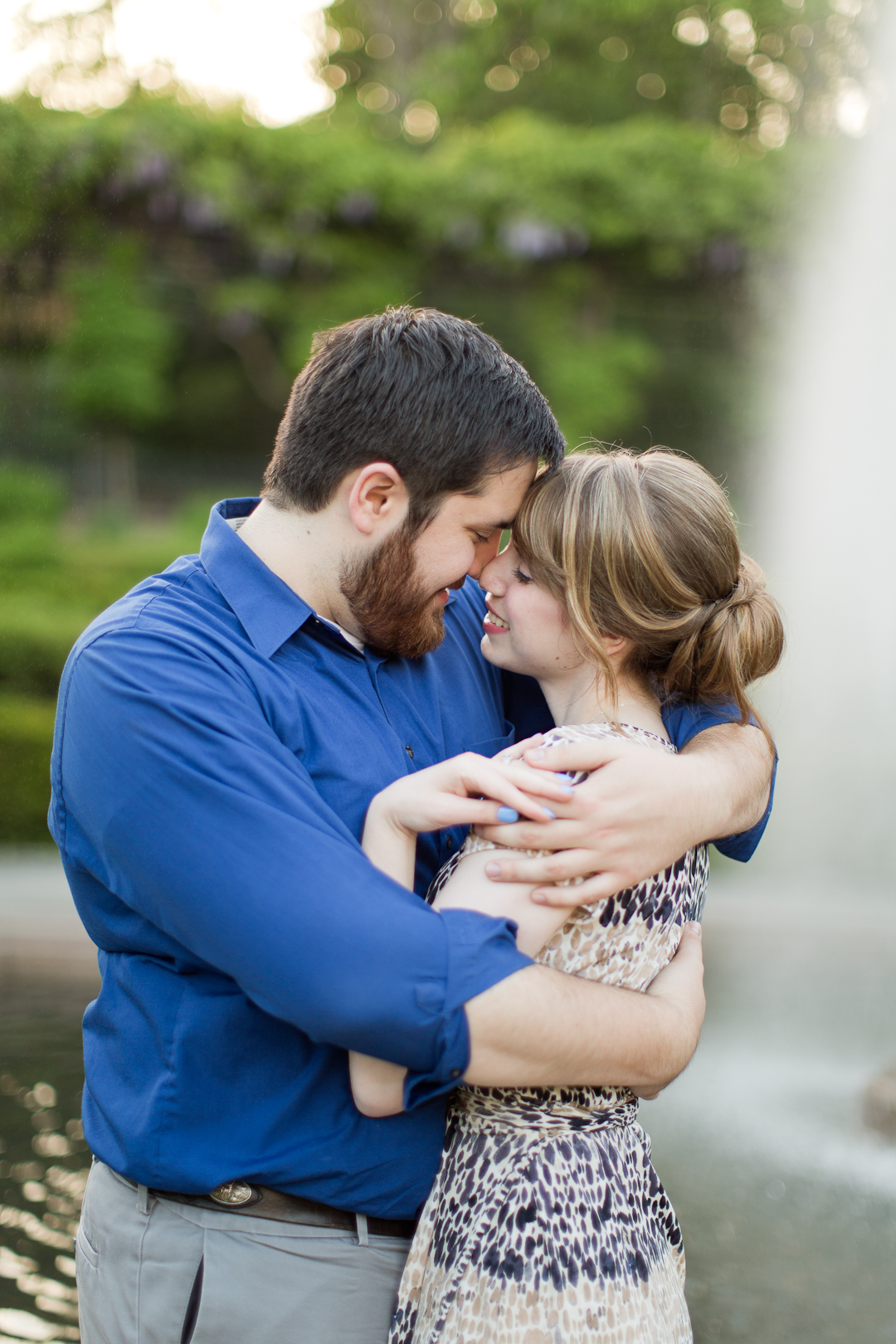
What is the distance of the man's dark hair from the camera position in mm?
1771

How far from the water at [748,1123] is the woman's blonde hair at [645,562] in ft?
7.17

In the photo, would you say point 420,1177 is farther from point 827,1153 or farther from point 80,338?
point 80,338

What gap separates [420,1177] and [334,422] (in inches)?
45.2

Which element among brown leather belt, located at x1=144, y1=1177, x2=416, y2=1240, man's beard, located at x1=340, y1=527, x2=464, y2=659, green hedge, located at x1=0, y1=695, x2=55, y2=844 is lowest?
green hedge, located at x1=0, y1=695, x2=55, y2=844

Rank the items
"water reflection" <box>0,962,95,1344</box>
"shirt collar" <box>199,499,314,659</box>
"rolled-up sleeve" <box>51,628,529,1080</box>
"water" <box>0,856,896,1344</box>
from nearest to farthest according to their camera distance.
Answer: "rolled-up sleeve" <box>51,628,529,1080</box> → "shirt collar" <box>199,499,314,659</box> → "water reflection" <box>0,962,95,1344</box> → "water" <box>0,856,896,1344</box>

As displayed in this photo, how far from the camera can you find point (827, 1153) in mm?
4234

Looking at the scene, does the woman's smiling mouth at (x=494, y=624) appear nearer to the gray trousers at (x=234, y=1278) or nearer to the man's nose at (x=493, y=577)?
the man's nose at (x=493, y=577)

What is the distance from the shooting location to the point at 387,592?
6.04 ft

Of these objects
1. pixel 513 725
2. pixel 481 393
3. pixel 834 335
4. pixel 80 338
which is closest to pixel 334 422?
pixel 481 393

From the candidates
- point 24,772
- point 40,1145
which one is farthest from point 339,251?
point 40,1145

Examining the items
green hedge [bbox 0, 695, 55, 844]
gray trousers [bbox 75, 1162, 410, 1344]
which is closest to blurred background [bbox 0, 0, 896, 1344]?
green hedge [bbox 0, 695, 55, 844]

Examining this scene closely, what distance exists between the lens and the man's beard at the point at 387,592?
1833mm

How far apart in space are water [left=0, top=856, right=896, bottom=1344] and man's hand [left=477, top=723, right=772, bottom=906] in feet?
6.99

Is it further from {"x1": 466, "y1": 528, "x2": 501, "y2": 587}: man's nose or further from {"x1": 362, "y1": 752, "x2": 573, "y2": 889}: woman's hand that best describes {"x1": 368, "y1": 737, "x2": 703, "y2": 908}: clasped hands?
{"x1": 466, "y1": 528, "x2": 501, "y2": 587}: man's nose
